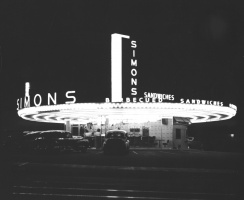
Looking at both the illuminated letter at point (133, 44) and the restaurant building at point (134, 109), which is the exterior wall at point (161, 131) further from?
the illuminated letter at point (133, 44)

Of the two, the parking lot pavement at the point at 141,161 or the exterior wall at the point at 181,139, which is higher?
the exterior wall at the point at 181,139

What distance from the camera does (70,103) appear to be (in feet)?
111

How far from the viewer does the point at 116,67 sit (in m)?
33.8

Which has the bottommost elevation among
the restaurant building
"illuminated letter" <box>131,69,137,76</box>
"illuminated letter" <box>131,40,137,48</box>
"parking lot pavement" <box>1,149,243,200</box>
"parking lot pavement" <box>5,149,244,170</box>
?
"parking lot pavement" <box>1,149,243,200</box>

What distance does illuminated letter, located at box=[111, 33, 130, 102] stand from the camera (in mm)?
33156

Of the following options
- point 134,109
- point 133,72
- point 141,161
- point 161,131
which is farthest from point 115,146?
point 161,131

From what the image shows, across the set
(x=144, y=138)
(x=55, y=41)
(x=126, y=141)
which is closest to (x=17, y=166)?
(x=126, y=141)

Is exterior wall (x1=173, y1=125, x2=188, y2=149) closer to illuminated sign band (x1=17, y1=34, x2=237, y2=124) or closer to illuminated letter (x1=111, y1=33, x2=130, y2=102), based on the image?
illuminated sign band (x1=17, y1=34, x2=237, y2=124)

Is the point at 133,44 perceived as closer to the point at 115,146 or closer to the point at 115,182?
the point at 115,146

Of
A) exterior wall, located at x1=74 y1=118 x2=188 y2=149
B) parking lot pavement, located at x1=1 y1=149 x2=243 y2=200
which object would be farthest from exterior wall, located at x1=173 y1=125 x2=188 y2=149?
parking lot pavement, located at x1=1 y1=149 x2=243 y2=200

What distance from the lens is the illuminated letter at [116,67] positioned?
33156 millimetres

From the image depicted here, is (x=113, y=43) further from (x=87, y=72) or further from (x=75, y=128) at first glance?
(x=75, y=128)

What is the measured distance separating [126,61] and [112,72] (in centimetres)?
169

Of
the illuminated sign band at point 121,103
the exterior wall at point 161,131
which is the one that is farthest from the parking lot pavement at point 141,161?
the exterior wall at point 161,131
